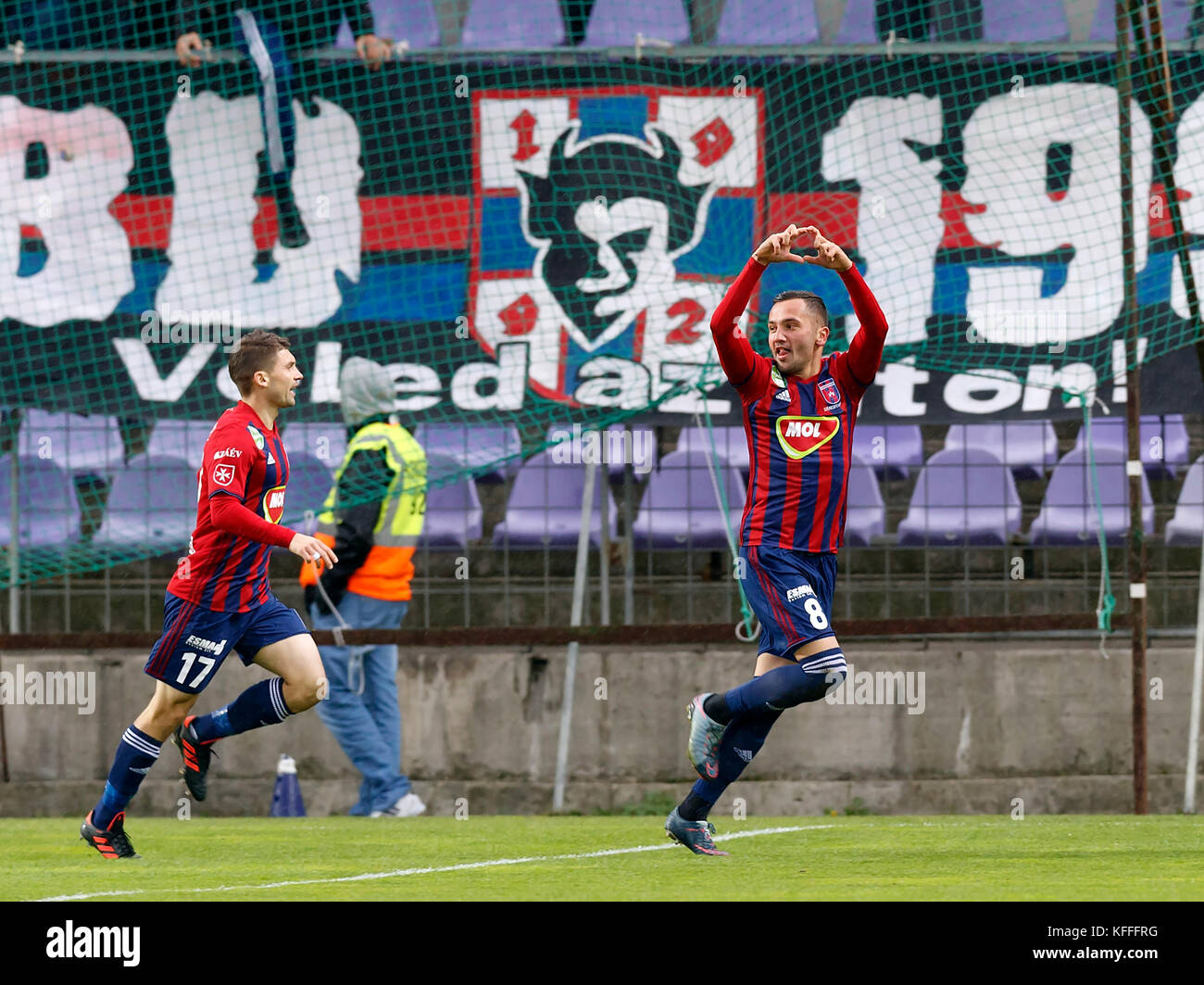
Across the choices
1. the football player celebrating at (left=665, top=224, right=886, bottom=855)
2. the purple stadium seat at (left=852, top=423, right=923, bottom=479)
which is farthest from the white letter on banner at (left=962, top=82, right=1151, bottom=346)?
the football player celebrating at (left=665, top=224, right=886, bottom=855)

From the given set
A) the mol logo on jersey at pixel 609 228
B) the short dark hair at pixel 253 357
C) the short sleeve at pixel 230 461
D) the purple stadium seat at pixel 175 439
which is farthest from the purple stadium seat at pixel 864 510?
the short sleeve at pixel 230 461

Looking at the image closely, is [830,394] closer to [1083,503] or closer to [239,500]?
[239,500]

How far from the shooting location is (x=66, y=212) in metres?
10.3

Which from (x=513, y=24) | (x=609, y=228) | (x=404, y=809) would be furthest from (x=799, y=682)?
(x=513, y=24)

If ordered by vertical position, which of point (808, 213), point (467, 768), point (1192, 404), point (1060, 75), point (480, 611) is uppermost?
point (1060, 75)

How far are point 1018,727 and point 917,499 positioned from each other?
4.44 feet

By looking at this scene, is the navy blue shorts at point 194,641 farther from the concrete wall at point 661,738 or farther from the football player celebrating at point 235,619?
the concrete wall at point 661,738

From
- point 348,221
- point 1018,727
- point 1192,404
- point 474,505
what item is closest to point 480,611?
→ point 474,505

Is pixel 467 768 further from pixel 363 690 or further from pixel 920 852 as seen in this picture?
pixel 920 852

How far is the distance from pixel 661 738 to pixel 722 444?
1.64 metres

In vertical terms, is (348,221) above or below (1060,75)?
below

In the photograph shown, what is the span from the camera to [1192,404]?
10.2 meters

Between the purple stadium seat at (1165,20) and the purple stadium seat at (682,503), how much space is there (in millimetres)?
3000

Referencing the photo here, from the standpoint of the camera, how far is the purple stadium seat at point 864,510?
10633 millimetres
